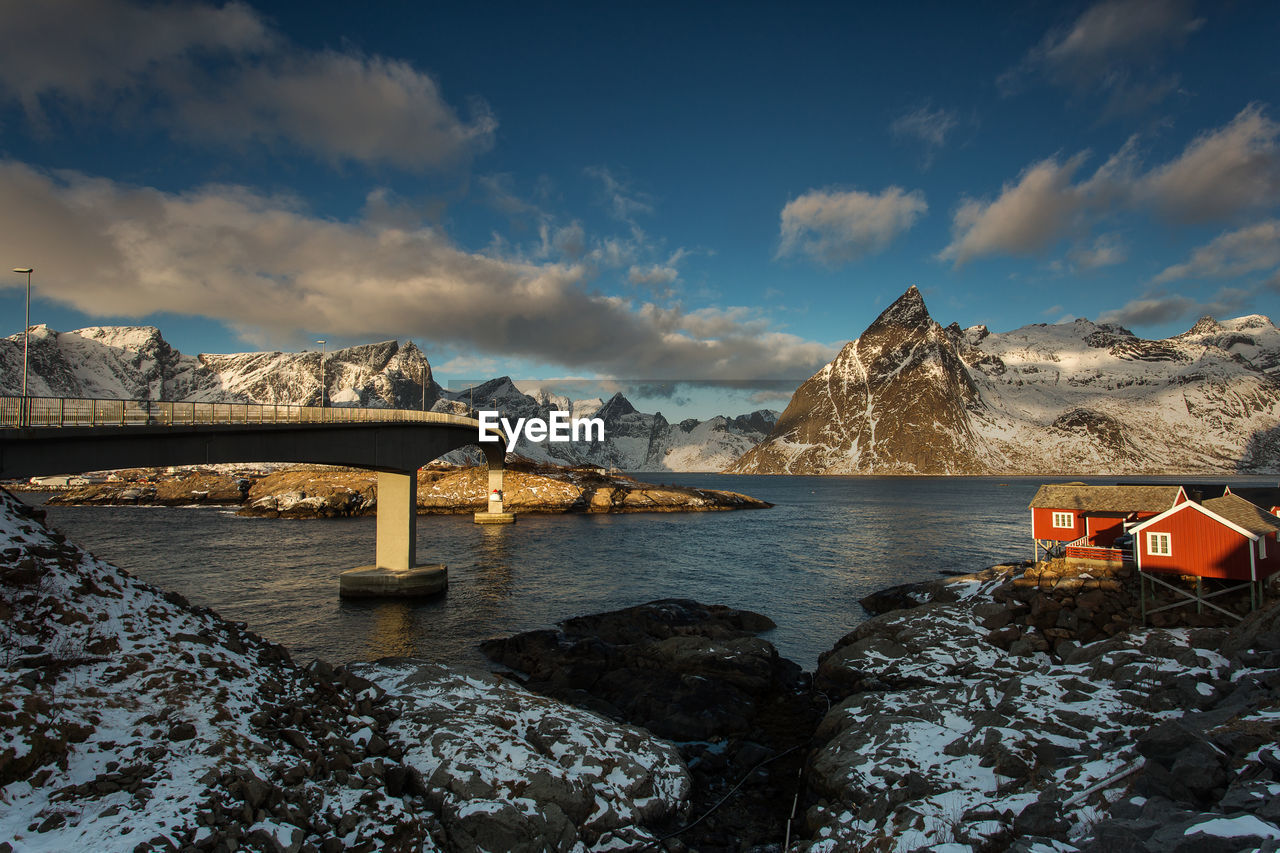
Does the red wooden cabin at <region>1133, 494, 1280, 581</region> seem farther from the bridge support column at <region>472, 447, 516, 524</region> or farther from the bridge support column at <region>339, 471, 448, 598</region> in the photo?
the bridge support column at <region>472, 447, 516, 524</region>

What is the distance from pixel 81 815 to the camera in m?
9.43

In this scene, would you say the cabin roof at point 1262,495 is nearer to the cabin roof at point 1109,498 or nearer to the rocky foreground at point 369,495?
the cabin roof at point 1109,498

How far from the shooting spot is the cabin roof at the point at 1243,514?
26.2 meters

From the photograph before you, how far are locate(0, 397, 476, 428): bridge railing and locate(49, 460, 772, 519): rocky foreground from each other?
2498 inches

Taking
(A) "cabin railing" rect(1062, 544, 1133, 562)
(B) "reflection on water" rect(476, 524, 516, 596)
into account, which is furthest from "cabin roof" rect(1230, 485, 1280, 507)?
(B) "reflection on water" rect(476, 524, 516, 596)

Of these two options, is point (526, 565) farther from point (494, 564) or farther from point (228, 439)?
point (228, 439)

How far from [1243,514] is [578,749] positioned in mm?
31088

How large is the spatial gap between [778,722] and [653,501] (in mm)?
94180

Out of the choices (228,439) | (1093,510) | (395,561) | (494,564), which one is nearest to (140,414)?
(228,439)

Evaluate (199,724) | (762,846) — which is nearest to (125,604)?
(199,724)

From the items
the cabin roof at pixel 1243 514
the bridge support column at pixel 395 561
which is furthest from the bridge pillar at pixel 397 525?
the cabin roof at pixel 1243 514

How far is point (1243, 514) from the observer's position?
89.3ft

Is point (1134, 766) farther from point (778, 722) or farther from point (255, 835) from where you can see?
point (255, 835)

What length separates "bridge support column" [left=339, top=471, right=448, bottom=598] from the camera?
3859 centimetres
